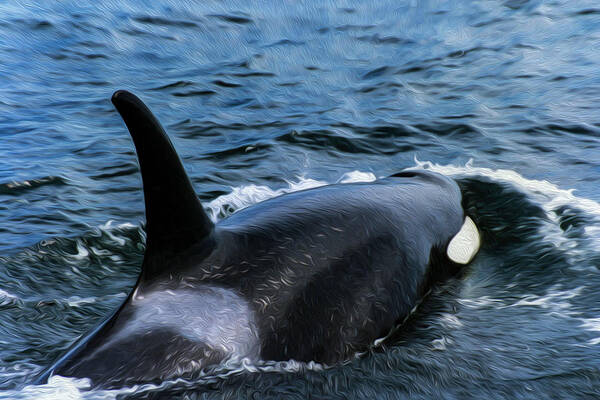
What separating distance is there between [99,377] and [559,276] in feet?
14.4

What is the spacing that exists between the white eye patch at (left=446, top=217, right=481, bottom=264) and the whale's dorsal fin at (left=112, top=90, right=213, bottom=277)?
2942 millimetres

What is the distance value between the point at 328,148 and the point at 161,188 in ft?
21.7

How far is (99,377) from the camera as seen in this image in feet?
16.1

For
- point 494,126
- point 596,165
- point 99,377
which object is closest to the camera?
point 99,377

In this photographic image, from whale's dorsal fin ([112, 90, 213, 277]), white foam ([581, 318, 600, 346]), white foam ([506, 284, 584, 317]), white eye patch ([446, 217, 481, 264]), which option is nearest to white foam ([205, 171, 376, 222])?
white eye patch ([446, 217, 481, 264])

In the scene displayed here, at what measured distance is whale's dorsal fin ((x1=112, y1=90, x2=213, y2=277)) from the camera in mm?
5051

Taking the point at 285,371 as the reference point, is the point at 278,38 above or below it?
above

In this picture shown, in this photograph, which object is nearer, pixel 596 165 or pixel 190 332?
pixel 190 332

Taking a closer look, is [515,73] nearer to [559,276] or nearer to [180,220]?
[559,276]

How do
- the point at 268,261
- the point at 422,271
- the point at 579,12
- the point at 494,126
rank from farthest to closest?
1. the point at 579,12
2. the point at 494,126
3. the point at 422,271
4. the point at 268,261

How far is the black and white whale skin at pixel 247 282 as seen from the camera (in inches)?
202

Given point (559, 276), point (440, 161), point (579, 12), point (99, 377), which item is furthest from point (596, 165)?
point (579, 12)

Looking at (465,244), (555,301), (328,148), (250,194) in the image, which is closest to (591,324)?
(555,301)

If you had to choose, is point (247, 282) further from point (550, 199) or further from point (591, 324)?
point (550, 199)
